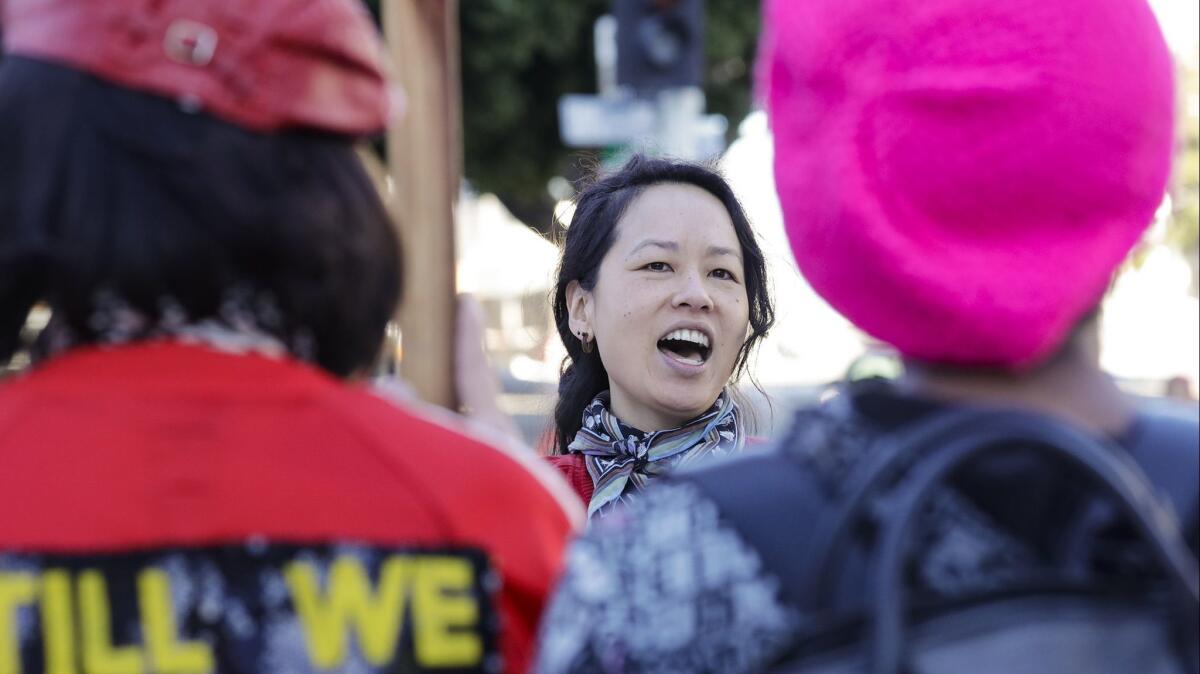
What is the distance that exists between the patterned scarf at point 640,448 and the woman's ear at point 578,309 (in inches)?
10.6

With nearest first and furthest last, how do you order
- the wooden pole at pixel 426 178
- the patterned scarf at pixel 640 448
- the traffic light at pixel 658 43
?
the wooden pole at pixel 426 178
the patterned scarf at pixel 640 448
the traffic light at pixel 658 43

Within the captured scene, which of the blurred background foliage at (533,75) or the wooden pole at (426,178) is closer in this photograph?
the wooden pole at (426,178)

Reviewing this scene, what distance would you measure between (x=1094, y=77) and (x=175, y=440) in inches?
38.5

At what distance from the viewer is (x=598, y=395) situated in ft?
11.5

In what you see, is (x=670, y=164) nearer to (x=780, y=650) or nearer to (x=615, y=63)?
(x=780, y=650)

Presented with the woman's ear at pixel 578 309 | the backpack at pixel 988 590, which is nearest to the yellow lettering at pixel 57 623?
the backpack at pixel 988 590

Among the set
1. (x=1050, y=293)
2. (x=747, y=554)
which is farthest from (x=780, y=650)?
(x=1050, y=293)

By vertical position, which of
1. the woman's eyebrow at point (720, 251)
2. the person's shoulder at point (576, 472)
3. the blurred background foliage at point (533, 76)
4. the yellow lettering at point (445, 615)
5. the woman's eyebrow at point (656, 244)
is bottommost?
the person's shoulder at point (576, 472)

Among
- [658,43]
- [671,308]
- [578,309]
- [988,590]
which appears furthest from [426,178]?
[658,43]

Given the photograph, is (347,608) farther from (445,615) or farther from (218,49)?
(218,49)

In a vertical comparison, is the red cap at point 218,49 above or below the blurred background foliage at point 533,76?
below

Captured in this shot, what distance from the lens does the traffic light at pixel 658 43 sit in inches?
271

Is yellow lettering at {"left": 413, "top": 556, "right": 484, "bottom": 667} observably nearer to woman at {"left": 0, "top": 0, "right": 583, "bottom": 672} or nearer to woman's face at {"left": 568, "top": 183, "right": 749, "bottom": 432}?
woman at {"left": 0, "top": 0, "right": 583, "bottom": 672}

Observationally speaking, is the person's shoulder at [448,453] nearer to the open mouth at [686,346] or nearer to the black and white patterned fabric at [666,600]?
the black and white patterned fabric at [666,600]
